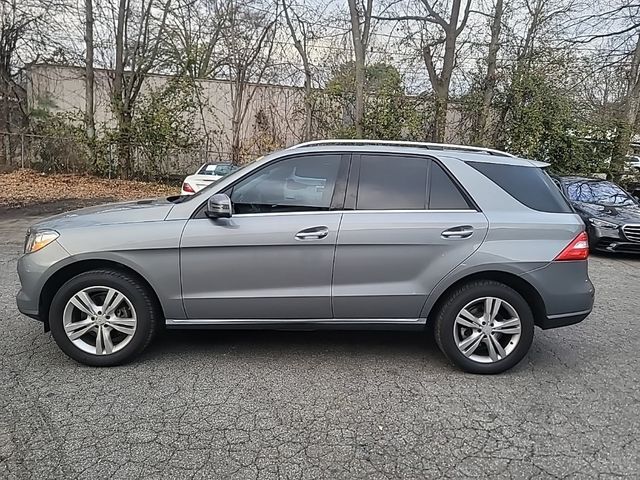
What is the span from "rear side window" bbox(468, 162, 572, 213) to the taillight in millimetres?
254

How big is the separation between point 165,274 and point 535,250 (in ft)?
8.91

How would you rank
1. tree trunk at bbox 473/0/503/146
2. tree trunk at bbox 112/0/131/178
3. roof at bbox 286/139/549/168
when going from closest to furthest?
roof at bbox 286/139/549/168, tree trunk at bbox 473/0/503/146, tree trunk at bbox 112/0/131/178

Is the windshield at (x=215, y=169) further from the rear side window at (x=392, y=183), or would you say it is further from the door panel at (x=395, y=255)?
the door panel at (x=395, y=255)

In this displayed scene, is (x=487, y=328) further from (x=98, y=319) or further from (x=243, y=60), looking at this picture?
(x=243, y=60)

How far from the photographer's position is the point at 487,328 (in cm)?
373

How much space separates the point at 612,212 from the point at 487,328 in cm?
712

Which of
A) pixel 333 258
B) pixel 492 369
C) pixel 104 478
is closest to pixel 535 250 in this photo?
pixel 492 369

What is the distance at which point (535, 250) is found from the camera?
3686 millimetres

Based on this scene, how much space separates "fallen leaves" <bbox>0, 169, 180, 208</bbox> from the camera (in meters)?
13.4

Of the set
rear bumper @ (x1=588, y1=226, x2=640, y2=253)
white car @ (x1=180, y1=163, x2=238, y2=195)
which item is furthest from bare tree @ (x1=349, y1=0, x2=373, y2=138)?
rear bumper @ (x1=588, y1=226, x2=640, y2=253)

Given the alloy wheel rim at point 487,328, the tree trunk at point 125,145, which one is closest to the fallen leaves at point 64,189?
the tree trunk at point 125,145

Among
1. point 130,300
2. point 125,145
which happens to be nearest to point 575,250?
point 130,300

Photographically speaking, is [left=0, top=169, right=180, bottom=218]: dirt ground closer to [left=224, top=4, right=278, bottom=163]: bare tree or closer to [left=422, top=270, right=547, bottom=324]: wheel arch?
[left=224, top=4, right=278, bottom=163]: bare tree

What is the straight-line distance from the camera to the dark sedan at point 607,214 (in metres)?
8.89
